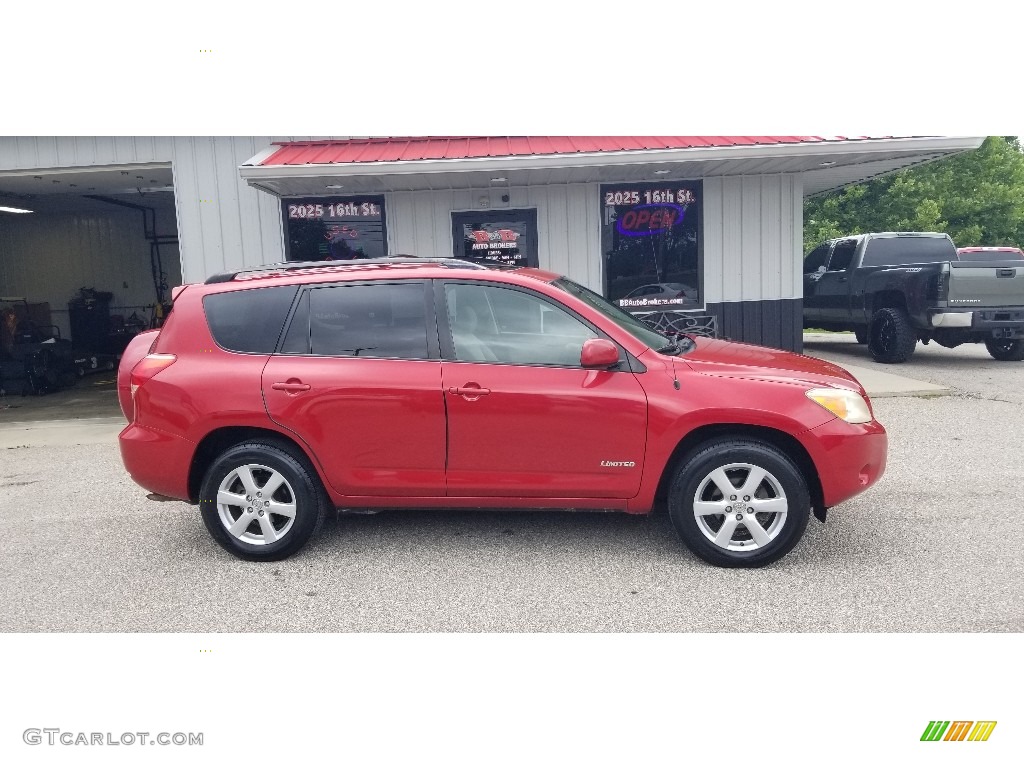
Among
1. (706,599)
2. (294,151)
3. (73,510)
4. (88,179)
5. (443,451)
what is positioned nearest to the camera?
(706,599)

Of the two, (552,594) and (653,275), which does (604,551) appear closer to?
(552,594)

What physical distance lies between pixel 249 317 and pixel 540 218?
6325mm

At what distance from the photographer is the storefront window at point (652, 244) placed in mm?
10117

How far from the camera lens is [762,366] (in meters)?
4.24

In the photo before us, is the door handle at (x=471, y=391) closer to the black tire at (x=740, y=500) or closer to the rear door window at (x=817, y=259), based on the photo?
the black tire at (x=740, y=500)

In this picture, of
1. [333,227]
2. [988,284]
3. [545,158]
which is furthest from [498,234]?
[988,284]

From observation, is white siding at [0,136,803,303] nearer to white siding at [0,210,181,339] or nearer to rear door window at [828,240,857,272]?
rear door window at [828,240,857,272]

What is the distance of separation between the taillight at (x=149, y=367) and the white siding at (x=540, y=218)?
236 inches

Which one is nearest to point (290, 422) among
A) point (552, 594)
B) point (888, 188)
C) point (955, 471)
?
point (552, 594)

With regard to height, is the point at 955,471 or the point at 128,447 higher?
the point at 128,447

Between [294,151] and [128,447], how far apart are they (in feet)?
19.6

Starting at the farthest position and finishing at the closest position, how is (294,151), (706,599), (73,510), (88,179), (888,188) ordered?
1. (888,188)
2. (88,179)
3. (294,151)
4. (73,510)
5. (706,599)

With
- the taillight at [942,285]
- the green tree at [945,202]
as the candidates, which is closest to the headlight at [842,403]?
the taillight at [942,285]

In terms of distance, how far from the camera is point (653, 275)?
10.2m
